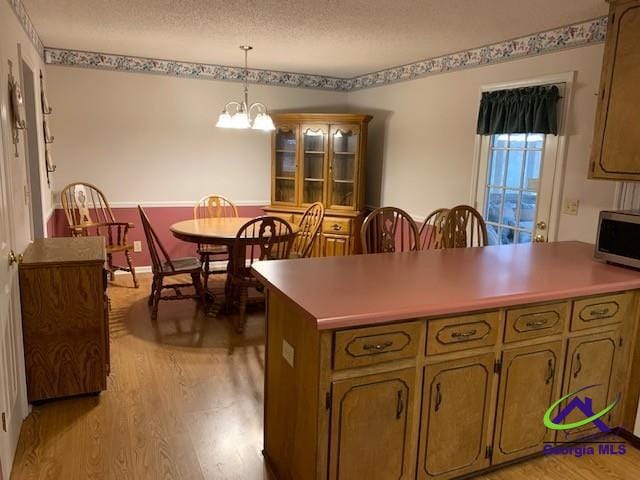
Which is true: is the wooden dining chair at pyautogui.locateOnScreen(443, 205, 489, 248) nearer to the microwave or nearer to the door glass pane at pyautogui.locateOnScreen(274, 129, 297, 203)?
the microwave

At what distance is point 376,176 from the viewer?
5.58m

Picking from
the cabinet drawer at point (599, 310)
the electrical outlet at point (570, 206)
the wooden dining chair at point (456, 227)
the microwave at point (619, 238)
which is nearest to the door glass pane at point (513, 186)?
the electrical outlet at point (570, 206)

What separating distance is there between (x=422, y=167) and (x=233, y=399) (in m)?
2.95

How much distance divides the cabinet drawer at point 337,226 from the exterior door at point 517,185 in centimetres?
166

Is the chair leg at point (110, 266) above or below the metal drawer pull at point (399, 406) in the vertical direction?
below

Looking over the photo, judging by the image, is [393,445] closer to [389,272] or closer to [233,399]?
[389,272]

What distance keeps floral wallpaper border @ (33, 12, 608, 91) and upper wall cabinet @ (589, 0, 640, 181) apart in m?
0.48

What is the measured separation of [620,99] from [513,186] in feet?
3.92

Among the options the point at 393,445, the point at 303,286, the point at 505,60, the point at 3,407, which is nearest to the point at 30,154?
the point at 3,407

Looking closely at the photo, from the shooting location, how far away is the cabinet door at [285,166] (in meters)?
5.52

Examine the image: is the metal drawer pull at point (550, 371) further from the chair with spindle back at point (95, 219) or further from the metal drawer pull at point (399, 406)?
the chair with spindle back at point (95, 219)

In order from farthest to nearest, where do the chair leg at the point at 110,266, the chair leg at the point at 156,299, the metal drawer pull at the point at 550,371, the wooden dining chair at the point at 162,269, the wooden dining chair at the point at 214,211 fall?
the wooden dining chair at the point at 214,211 < the chair leg at the point at 110,266 < the chair leg at the point at 156,299 < the wooden dining chair at the point at 162,269 < the metal drawer pull at the point at 550,371

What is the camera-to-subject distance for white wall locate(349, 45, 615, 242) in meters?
3.20

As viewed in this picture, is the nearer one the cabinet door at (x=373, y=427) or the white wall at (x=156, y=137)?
the cabinet door at (x=373, y=427)
